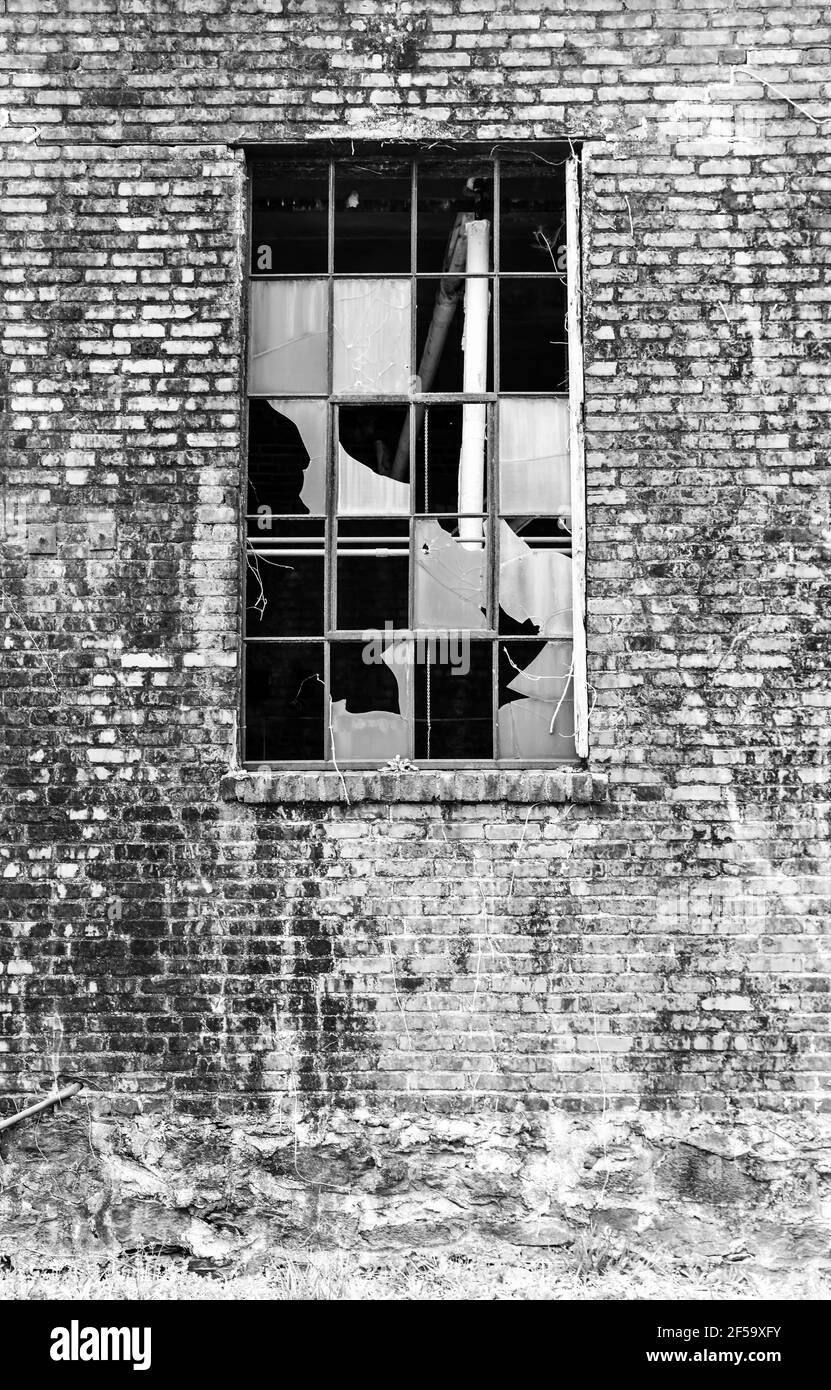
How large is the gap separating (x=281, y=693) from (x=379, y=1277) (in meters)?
2.21

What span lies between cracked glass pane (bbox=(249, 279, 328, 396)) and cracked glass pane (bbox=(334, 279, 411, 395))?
0.07 m

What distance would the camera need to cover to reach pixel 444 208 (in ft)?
16.2

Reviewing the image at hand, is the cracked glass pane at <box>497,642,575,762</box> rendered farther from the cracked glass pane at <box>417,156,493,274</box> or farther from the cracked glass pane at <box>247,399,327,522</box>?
the cracked glass pane at <box>417,156,493,274</box>

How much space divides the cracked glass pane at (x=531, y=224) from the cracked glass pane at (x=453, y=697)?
1559 mm

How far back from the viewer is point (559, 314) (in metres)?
4.88

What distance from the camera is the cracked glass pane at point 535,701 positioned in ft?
15.6

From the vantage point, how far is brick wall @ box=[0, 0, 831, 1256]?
448cm

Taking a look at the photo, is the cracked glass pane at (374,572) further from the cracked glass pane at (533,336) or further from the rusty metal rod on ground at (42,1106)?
the rusty metal rod on ground at (42,1106)

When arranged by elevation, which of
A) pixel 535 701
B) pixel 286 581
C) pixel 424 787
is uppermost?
pixel 286 581

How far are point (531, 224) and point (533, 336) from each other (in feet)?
1.56

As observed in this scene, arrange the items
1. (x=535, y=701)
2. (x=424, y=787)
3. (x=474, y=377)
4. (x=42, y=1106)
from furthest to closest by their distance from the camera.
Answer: (x=474, y=377)
(x=535, y=701)
(x=424, y=787)
(x=42, y=1106)

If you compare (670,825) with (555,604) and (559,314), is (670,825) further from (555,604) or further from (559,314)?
(559,314)

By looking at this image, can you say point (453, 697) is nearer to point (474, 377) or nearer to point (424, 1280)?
point (474, 377)

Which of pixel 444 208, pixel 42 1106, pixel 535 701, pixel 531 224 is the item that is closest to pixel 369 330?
pixel 444 208
